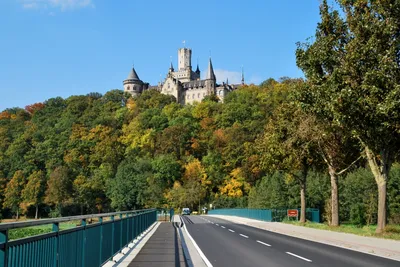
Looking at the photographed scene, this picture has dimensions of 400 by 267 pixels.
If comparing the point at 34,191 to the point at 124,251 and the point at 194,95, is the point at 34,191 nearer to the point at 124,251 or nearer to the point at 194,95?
the point at 124,251

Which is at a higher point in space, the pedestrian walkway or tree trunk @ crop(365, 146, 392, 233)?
tree trunk @ crop(365, 146, 392, 233)

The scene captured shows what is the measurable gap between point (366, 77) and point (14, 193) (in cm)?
8977

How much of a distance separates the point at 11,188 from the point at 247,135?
52766mm

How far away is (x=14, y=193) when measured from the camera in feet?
311

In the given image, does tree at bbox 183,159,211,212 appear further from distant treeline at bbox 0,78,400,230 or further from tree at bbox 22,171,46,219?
tree at bbox 22,171,46,219

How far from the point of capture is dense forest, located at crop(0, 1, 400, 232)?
70.4ft

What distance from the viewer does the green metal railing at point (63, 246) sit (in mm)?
4945

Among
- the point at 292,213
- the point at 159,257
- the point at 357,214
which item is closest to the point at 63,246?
the point at 159,257

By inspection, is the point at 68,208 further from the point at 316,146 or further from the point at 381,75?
the point at 381,75

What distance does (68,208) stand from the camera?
9738cm

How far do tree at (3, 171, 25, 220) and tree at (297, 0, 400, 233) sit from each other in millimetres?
84743

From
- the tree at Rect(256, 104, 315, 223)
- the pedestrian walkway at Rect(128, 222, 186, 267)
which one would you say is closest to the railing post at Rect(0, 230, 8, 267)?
the pedestrian walkway at Rect(128, 222, 186, 267)

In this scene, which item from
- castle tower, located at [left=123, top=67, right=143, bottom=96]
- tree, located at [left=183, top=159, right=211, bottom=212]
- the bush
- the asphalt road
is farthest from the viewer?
castle tower, located at [left=123, top=67, right=143, bottom=96]

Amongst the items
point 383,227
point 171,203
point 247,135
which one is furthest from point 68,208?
point 383,227
